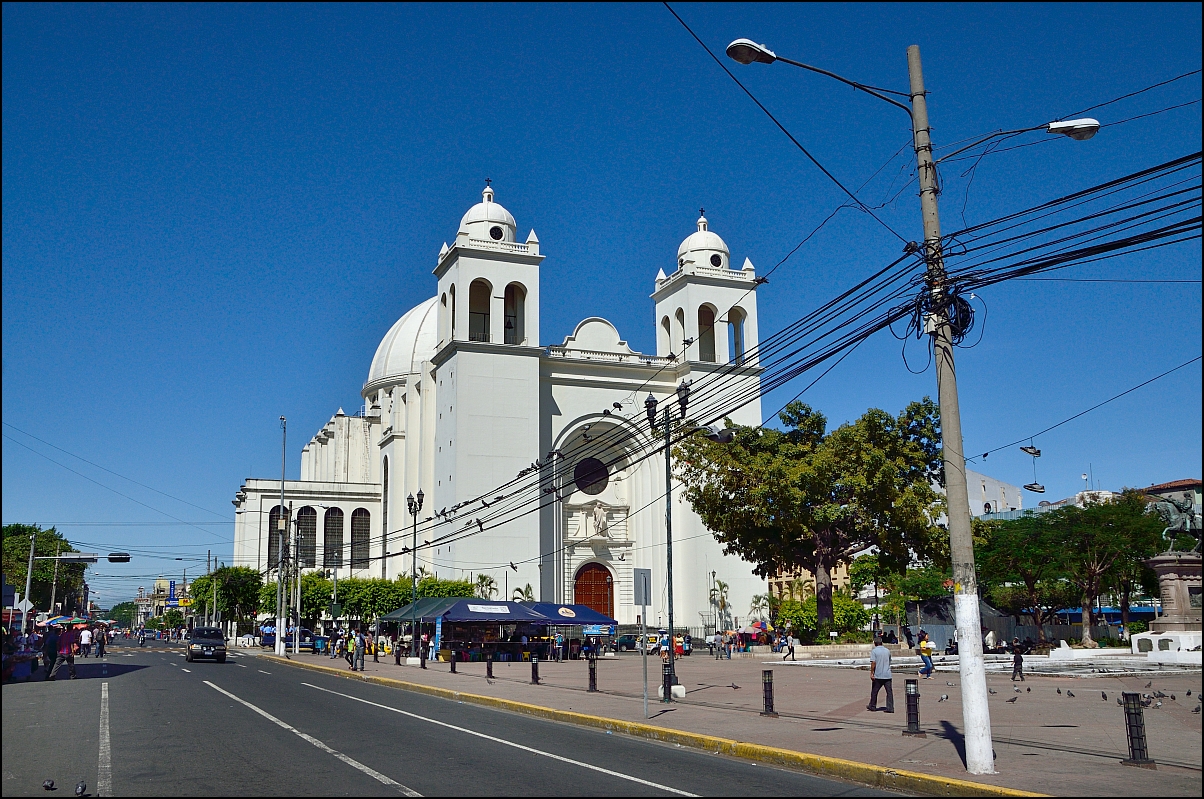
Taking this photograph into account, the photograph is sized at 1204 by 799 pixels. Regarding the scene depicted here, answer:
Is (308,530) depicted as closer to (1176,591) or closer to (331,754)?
(1176,591)

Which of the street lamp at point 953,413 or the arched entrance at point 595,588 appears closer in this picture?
the street lamp at point 953,413

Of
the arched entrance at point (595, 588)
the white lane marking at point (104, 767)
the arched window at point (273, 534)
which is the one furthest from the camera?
the arched window at point (273, 534)

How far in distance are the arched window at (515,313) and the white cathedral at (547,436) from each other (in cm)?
13

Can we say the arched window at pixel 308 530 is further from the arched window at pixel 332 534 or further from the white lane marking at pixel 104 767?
the white lane marking at pixel 104 767

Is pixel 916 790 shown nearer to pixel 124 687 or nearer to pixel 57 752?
pixel 57 752

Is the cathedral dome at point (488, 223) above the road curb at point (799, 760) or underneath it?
above

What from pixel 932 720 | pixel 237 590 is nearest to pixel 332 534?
pixel 237 590

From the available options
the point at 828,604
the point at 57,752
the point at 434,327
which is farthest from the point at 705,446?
the point at 434,327

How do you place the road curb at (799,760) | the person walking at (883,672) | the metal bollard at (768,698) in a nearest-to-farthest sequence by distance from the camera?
1. the road curb at (799,760)
2. the metal bollard at (768,698)
3. the person walking at (883,672)

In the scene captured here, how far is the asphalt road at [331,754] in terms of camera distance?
9.82 metres

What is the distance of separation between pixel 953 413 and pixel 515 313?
167 feet

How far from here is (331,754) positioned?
1223cm

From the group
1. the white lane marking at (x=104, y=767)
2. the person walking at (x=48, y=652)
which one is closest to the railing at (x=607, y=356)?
the white lane marking at (x=104, y=767)

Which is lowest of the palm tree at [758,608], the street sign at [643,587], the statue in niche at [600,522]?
the palm tree at [758,608]
